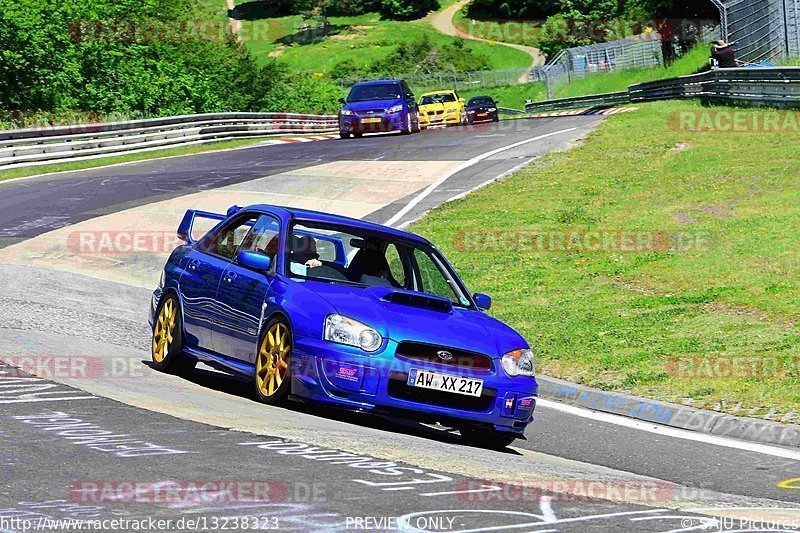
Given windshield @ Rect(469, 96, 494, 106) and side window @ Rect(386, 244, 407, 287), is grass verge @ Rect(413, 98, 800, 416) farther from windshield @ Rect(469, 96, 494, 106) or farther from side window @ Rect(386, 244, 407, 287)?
windshield @ Rect(469, 96, 494, 106)

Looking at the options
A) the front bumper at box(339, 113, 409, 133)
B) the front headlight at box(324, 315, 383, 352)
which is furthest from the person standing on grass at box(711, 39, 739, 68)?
the front headlight at box(324, 315, 383, 352)

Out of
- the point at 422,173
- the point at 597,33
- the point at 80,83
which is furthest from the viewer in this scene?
the point at 597,33

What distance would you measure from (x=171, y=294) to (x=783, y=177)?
15790mm

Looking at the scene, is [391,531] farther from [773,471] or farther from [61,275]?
[61,275]

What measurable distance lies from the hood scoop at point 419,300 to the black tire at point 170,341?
2.25 metres

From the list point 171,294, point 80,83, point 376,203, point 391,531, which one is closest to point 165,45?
point 80,83

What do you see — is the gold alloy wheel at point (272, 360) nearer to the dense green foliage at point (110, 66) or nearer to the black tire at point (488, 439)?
the black tire at point (488, 439)

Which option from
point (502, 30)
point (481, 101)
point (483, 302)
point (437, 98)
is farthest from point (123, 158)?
point (502, 30)

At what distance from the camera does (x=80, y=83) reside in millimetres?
48500

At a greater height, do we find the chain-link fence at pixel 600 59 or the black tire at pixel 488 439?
the chain-link fence at pixel 600 59

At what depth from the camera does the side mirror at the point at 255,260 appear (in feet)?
30.9

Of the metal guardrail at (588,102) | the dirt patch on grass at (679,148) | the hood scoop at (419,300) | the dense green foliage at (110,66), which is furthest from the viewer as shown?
the metal guardrail at (588,102)

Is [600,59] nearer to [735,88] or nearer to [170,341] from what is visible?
[735,88]

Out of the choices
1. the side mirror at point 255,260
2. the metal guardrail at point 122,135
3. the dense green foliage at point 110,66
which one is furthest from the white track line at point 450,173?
the dense green foliage at point 110,66
